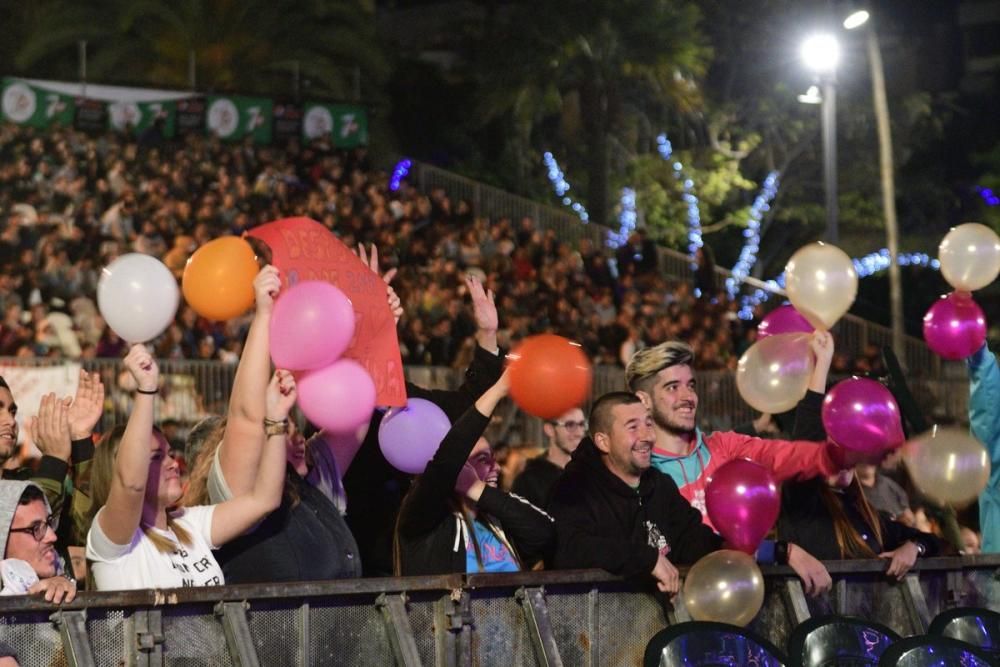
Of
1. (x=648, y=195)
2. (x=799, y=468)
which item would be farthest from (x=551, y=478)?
(x=648, y=195)

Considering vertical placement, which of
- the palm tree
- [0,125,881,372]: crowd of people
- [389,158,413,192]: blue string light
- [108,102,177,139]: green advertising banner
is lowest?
[0,125,881,372]: crowd of people

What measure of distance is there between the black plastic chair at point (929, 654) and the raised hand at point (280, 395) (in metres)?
2.40

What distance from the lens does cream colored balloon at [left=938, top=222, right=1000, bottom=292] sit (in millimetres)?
8438

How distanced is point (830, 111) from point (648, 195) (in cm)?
1820

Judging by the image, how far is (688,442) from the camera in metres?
7.56

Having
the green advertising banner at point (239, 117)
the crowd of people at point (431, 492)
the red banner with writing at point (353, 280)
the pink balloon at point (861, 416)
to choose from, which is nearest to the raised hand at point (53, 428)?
the crowd of people at point (431, 492)

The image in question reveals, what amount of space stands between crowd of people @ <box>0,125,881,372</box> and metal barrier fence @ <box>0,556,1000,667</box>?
9671 mm

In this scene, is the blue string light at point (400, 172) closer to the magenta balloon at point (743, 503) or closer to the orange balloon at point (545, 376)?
the magenta balloon at point (743, 503)

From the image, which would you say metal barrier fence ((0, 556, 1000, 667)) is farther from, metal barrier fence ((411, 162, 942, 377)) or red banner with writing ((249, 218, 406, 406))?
metal barrier fence ((411, 162, 942, 377))

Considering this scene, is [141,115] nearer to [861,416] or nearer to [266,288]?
[861,416]

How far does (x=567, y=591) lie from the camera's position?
640 cm

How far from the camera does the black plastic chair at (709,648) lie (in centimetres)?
603

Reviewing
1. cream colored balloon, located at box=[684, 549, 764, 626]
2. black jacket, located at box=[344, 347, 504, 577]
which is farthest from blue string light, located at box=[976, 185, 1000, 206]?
cream colored balloon, located at box=[684, 549, 764, 626]

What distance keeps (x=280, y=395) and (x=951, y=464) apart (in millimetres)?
3209
